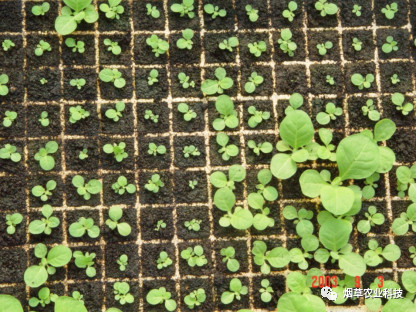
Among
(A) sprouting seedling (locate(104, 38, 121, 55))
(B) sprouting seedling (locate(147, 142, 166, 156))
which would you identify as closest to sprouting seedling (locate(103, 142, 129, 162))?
(B) sprouting seedling (locate(147, 142, 166, 156))

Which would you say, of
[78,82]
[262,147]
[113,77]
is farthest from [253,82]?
[78,82]

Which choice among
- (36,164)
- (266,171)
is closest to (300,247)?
(266,171)

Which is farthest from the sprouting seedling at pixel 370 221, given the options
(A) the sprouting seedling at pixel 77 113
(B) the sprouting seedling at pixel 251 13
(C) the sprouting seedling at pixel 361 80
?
(A) the sprouting seedling at pixel 77 113

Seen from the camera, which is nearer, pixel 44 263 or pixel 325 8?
pixel 44 263

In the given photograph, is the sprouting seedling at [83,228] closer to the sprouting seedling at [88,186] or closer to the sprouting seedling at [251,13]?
the sprouting seedling at [88,186]

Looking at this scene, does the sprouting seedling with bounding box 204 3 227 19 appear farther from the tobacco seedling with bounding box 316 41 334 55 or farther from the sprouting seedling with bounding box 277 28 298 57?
the tobacco seedling with bounding box 316 41 334 55

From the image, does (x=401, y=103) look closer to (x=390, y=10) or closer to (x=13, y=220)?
(x=390, y=10)
